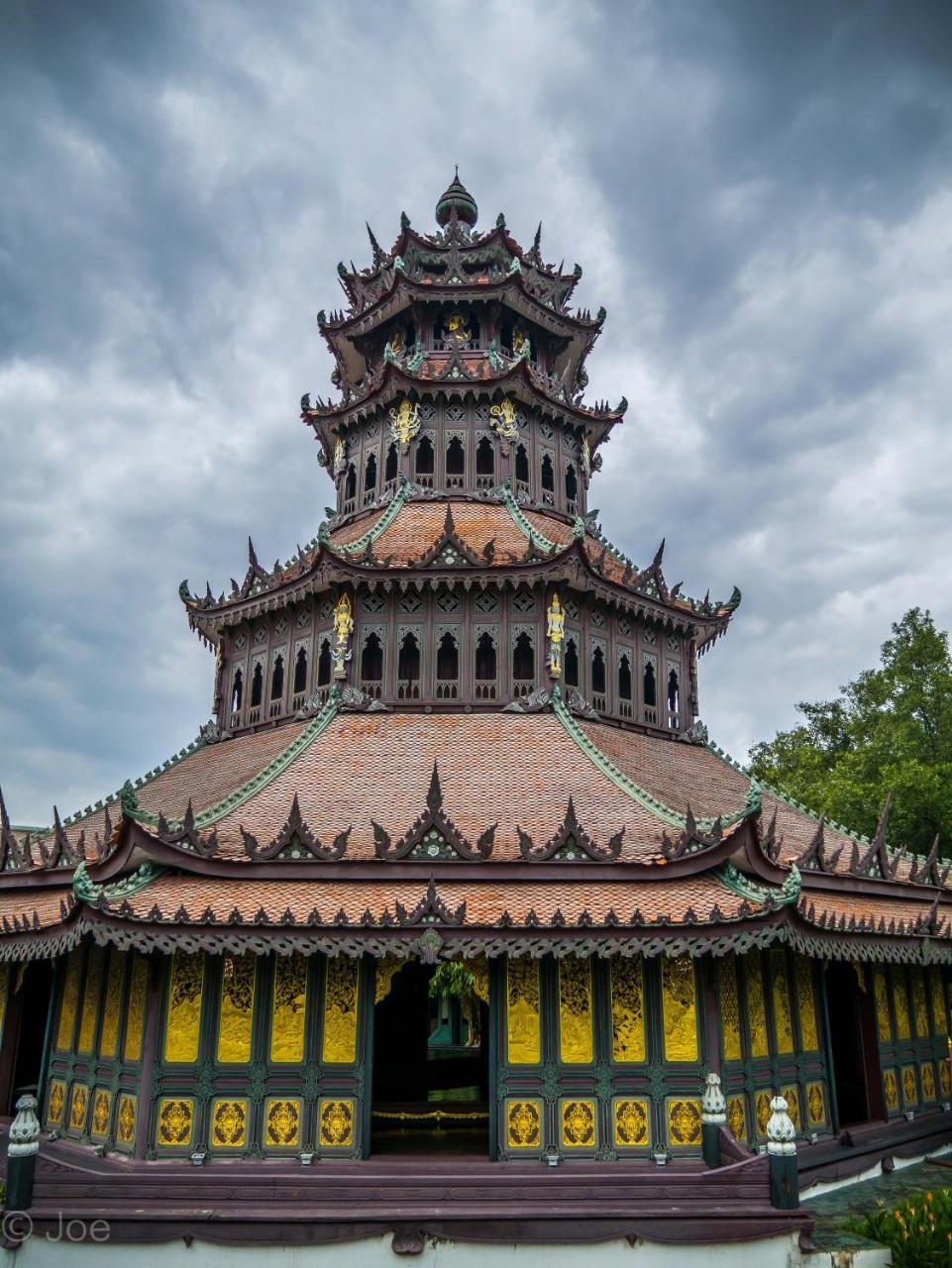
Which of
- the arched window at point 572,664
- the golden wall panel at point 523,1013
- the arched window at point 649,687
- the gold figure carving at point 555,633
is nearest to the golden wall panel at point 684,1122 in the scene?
the golden wall panel at point 523,1013

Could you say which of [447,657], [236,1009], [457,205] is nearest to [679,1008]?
[236,1009]

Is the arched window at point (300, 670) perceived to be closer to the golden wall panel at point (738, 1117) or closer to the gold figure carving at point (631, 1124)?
the gold figure carving at point (631, 1124)

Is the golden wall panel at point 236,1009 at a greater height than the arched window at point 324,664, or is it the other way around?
the arched window at point 324,664

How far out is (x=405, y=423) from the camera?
27234mm

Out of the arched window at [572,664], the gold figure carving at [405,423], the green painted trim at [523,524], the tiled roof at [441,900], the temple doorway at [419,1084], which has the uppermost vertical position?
the gold figure carving at [405,423]

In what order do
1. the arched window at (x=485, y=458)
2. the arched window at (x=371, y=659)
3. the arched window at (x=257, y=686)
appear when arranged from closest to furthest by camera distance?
1. the arched window at (x=371, y=659)
2. the arched window at (x=257, y=686)
3. the arched window at (x=485, y=458)

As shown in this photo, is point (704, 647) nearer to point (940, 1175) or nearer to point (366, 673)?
point (366, 673)

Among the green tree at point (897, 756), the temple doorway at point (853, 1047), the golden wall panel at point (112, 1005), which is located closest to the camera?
the golden wall panel at point (112, 1005)

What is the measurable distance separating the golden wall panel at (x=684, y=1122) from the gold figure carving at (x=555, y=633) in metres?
9.34

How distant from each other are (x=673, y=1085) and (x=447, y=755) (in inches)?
291

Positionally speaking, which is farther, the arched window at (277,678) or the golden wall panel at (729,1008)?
the arched window at (277,678)

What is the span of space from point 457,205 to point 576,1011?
88.3ft

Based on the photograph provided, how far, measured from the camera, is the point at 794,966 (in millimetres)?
18141

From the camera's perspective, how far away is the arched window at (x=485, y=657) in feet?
74.6
